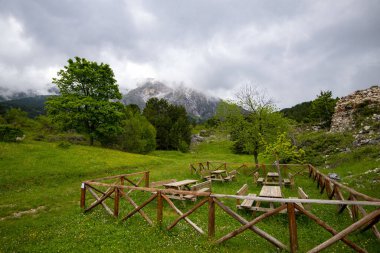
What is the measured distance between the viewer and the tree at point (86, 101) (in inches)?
1396

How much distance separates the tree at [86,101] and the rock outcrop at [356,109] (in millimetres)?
35243

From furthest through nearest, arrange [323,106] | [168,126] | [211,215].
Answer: [168,126], [323,106], [211,215]

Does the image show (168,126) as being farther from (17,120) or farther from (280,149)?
(280,149)

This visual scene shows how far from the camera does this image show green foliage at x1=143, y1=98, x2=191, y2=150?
198 ft

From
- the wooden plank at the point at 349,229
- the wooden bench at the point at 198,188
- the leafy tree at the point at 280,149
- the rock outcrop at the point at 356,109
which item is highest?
the rock outcrop at the point at 356,109

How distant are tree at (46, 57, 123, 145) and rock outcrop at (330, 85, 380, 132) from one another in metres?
35.2

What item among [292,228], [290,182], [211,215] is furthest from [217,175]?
[292,228]

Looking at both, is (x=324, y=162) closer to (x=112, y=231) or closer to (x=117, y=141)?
(x=112, y=231)

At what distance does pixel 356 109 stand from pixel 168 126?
43.0 m

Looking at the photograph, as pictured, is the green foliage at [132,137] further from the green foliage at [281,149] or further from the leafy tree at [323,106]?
the leafy tree at [323,106]

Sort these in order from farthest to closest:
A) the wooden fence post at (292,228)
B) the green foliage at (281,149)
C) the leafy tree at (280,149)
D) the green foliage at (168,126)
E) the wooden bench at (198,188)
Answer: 1. the green foliage at (168,126)
2. the green foliage at (281,149)
3. the leafy tree at (280,149)
4. the wooden bench at (198,188)
5. the wooden fence post at (292,228)

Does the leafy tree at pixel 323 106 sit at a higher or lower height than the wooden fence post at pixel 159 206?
higher

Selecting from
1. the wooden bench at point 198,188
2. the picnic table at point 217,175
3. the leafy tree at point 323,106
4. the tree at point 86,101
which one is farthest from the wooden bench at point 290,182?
the leafy tree at point 323,106

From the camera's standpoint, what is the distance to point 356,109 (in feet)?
103
